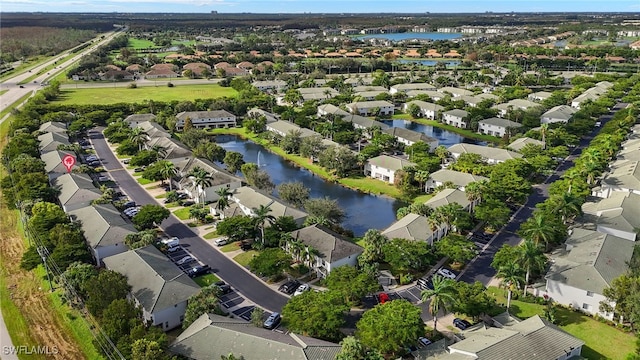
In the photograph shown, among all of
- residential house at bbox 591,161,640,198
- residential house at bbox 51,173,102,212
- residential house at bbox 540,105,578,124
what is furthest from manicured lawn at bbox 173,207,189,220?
residential house at bbox 540,105,578,124

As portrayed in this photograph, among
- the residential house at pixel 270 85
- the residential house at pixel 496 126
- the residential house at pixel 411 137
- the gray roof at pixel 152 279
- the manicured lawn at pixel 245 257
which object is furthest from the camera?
the residential house at pixel 270 85

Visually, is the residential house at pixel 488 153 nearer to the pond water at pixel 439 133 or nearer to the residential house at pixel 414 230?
the pond water at pixel 439 133

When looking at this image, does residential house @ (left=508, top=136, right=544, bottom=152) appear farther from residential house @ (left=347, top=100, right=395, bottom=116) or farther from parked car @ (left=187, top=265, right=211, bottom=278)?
parked car @ (left=187, top=265, right=211, bottom=278)

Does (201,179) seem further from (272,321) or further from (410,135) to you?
(410,135)

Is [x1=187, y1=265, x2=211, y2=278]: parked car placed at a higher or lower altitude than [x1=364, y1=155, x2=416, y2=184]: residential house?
lower

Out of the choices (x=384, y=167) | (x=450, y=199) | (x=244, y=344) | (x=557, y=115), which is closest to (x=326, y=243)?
(x=244, y=344)

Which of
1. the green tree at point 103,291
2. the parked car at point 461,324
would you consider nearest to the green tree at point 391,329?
the parked car at point 461,324
